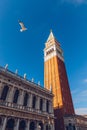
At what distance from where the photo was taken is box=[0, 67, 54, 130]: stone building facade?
1875cm

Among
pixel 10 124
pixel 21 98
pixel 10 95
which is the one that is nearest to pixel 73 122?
pixel 21 98

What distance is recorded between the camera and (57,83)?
36.9 metres

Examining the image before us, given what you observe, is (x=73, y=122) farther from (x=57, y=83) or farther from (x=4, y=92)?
(x=4, y=92)

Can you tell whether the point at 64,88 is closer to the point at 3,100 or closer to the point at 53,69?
the point at 53,69

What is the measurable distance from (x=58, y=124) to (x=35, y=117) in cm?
972

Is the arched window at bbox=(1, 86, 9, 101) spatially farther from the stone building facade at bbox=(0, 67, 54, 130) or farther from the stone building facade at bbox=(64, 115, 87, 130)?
the stone building facade at bbox=(64, 115, 87, 130)

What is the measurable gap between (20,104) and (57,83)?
17845 mm

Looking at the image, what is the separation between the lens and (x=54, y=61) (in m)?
42.4

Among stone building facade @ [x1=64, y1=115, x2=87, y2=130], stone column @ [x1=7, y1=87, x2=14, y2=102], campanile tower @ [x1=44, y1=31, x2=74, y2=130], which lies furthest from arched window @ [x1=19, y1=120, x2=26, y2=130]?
stone building facade @ [x1=64, y1=115, x2=87, y2=130]

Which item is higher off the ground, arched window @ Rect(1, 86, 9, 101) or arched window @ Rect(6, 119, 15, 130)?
arched window @ Rect(1, 86, 9, 101)

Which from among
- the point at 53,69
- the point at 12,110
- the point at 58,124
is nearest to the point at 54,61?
the point at 53,69

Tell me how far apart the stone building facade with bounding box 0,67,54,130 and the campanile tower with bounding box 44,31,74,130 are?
5.85 m

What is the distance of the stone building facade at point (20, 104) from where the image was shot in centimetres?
1875

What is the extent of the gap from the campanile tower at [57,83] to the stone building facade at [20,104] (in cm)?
585
